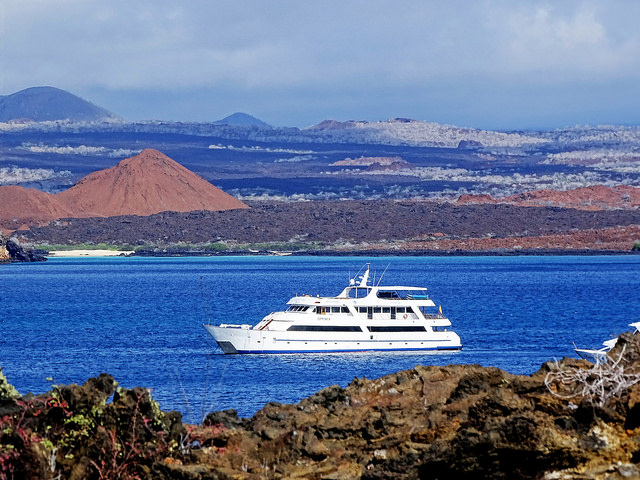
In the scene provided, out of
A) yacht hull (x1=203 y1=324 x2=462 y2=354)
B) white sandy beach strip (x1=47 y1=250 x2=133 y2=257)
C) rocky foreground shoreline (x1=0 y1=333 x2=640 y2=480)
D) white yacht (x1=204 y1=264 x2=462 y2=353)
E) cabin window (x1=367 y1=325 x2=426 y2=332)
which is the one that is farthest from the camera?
white sandy beach strip (x1=47 y1=250 x2=133 y2=257)

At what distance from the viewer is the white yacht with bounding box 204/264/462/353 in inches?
1751

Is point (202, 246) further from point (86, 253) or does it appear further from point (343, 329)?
point (343, 329)

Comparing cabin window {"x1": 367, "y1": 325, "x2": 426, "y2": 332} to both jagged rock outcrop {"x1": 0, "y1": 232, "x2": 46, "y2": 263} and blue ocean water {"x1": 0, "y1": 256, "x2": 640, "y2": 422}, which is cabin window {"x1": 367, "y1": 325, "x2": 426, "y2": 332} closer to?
blue ocean water {"x1": 0, "y1": 256, "x2": 640, "y2": 422}

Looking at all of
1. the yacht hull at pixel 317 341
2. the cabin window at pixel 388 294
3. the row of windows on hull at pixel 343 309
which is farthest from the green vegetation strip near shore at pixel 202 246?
the yacht hull at pixel 317 341

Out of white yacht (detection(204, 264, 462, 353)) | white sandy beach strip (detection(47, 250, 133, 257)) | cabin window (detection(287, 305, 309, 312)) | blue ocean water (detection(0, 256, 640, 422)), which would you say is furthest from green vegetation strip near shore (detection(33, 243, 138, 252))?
cabin window (detection(287, 305, 309, 312))

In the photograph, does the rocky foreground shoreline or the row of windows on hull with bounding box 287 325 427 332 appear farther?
the row of windows on hull with bounding box 287 325 427 332

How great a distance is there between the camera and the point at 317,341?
1764 inches

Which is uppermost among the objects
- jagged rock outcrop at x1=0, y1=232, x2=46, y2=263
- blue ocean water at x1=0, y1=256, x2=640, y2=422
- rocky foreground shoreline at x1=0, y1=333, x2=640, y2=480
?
rocky foreground shoreline at x1=0, y1=333, x2=640, y2=480

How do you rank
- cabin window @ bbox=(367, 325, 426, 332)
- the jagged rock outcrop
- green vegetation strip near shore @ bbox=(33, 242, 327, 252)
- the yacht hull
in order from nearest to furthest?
1. the yacht hull
2. cabin window @ bbox=(367, 325, 426, 332)
3. the jagged rock outcrop
4. green vegetation strip near shore @ bbox=(33, 242, 327, 252)

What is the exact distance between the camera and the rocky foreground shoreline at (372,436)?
12.1m

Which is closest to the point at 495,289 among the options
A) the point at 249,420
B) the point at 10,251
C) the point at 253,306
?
the point at 253,306

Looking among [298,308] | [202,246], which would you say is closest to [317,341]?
[298,308]

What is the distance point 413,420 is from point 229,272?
11328cm

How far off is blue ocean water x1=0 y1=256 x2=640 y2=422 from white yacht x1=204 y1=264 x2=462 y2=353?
0.56 m
